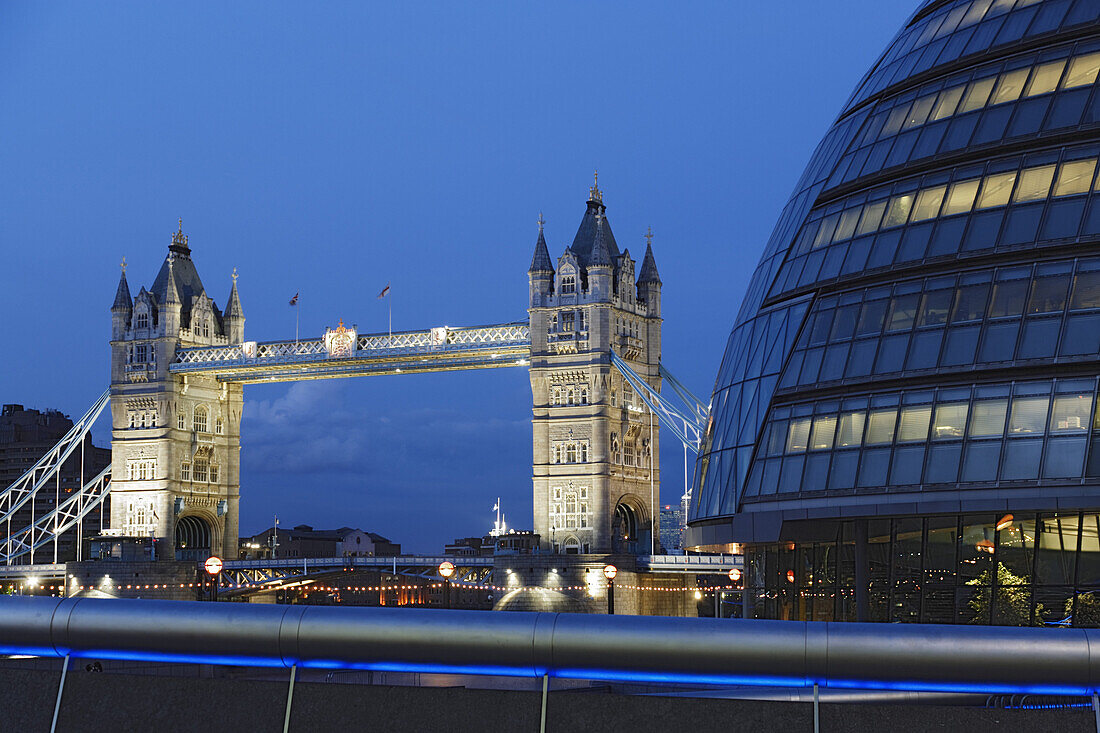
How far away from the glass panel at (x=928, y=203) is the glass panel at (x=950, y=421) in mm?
5587

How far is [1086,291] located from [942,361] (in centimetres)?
349

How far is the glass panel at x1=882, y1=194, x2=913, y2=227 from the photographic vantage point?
34.6 m

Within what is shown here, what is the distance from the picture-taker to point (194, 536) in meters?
138

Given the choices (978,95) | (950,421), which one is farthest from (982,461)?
(978,95)

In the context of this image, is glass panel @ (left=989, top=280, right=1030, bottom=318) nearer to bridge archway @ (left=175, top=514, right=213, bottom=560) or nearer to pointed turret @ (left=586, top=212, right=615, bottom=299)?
pointed turret @ (left=586, top=212, right=615, bottom=299)

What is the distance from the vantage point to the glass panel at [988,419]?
30109 millimetres

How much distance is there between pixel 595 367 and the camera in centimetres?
11044

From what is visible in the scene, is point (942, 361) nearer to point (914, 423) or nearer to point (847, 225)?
point (914, 423)

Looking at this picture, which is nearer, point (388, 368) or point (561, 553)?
point (561, 553)

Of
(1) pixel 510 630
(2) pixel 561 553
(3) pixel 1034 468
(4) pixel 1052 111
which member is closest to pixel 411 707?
(1) pixel 510 630

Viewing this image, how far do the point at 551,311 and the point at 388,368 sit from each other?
54.8ft

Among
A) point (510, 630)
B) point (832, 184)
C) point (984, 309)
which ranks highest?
point (832, 184)

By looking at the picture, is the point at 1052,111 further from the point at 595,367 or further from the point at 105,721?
the point at 595,367

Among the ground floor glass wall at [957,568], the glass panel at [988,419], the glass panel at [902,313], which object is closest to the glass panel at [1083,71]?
the glass panel at [902,313]
